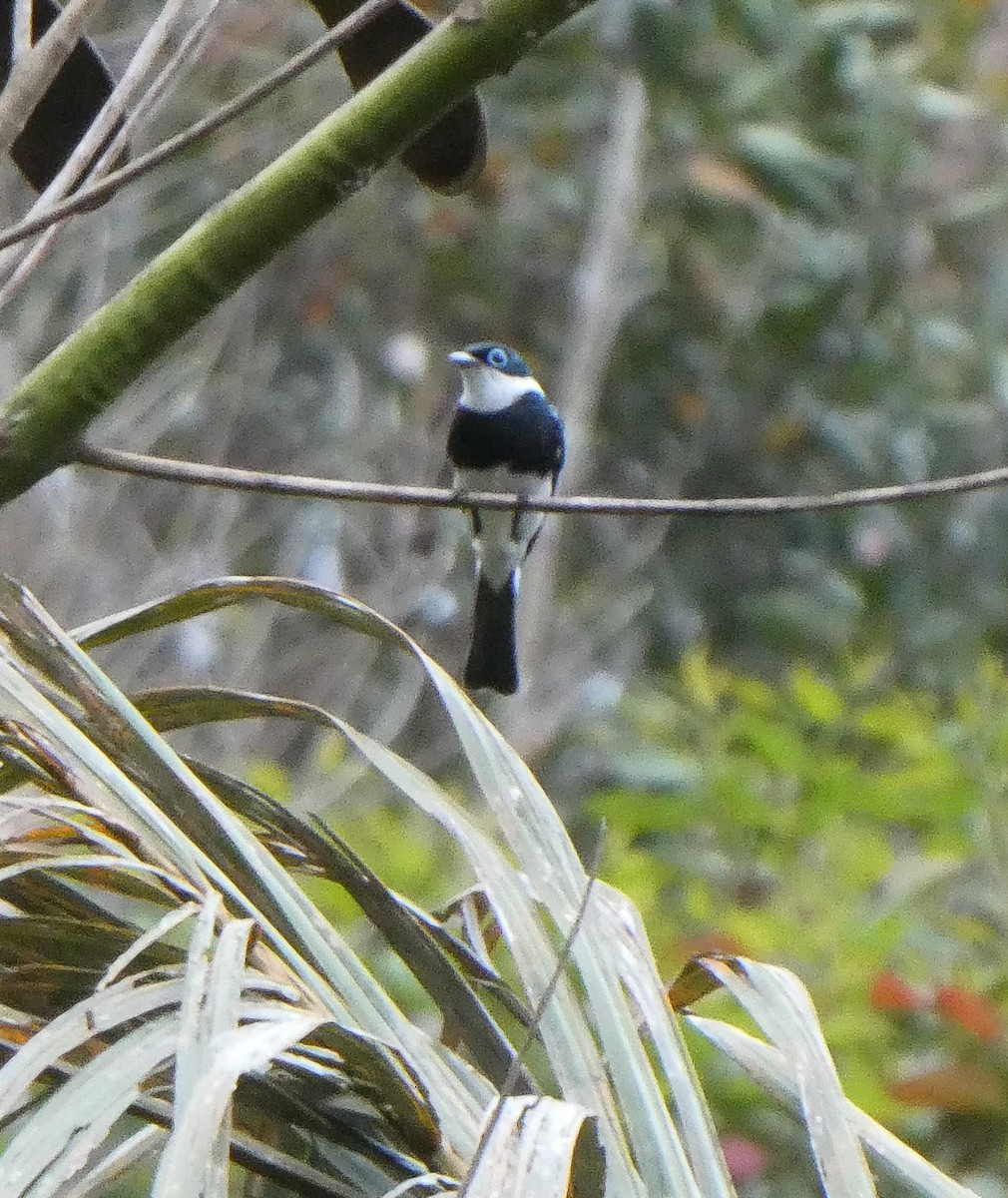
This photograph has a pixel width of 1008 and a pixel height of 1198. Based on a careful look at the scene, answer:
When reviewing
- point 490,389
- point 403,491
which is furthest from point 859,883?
point 403,491

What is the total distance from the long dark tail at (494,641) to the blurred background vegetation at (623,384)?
1.88 feet

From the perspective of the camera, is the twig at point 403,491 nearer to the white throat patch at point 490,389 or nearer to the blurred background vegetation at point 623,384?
the white throat patch at point 490,389

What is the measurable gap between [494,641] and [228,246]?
3022 millimetres

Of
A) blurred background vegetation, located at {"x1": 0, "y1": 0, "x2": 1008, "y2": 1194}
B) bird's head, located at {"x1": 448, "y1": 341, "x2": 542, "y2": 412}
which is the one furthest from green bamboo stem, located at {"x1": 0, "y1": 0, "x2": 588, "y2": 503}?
blurred background vegetation, located at {"x1": 0, "y1": 0, "x2": 1008, "y2": 1194}

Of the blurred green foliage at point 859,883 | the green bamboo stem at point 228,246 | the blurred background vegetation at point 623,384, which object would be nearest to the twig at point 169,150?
the green bamboo stem at point 228,246

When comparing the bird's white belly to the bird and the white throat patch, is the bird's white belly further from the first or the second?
the white throat patch

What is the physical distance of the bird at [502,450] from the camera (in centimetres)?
453

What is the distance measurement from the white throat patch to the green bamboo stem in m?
3.15

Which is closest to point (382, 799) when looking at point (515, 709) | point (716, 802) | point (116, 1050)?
point (515, 709)

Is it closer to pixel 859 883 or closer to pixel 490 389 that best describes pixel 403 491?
pixel 859 883

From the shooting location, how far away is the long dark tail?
14.1 ft

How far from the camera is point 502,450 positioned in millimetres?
4527

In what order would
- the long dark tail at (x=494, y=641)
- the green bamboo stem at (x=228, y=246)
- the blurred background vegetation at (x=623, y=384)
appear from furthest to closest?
the blurred background vegetation at (x=623, y=384)
the long dark tail at (x=494, y=641)
the green bamboo stem at (x=228, y=246)

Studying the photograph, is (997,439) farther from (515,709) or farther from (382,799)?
(382,799)
